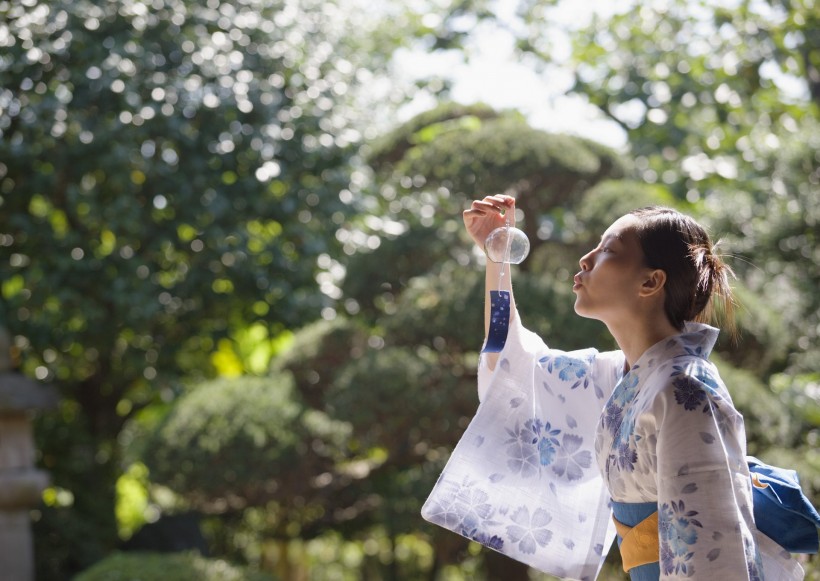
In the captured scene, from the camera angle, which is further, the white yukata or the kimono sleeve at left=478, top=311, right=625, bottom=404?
the kimono sleeve at left=478, top=311, right=625, bottom=404

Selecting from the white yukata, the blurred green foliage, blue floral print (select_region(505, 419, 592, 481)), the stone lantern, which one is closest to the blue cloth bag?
the white yukata

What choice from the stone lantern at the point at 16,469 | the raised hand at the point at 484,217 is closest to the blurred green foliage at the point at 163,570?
the stone lantern at the point at 16,469

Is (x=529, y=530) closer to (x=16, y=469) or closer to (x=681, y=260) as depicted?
(x=681, y=260)

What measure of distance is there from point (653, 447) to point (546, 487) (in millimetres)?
413

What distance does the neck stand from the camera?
1697 millimetres

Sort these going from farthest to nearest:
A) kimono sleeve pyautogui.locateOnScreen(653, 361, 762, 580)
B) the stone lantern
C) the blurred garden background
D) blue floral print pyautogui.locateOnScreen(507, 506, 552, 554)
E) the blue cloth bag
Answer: the stone lantern, the blurred garden background, blue floral print pyautogui.locateOnScreen(507, 506, 552, 554), the blue cloth bag, kimono sleeve pyautogui.locateOnScreen(653, 361, 762, 580)

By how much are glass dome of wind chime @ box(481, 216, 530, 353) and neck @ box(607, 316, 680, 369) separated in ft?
0.90

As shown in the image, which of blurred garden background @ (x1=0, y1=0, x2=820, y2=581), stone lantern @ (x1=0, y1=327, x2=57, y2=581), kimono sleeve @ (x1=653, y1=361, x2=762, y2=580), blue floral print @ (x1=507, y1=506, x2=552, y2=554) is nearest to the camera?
kimono sleeve @ (x1=653, y1=361, x2=762, y2=580)

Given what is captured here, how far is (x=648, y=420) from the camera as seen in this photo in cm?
159

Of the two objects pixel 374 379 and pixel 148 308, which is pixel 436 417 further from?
pixel 148 308

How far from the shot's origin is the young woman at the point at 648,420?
150 centimetres

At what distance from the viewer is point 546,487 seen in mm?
1947

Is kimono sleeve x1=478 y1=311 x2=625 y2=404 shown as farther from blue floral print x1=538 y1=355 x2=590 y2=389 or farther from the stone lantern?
the stone lantern

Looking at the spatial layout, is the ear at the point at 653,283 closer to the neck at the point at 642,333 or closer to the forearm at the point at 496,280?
the neck at the point at 642,333
